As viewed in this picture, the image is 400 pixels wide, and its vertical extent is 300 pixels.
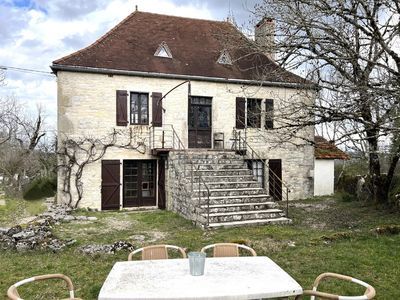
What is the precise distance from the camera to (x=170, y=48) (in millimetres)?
15023

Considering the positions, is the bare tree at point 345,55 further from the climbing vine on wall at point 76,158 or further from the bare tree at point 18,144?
the bare tree at point 18,144

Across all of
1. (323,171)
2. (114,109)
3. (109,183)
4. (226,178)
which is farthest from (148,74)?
(323,171)

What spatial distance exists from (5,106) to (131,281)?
2937cm

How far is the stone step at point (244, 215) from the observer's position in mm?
9680

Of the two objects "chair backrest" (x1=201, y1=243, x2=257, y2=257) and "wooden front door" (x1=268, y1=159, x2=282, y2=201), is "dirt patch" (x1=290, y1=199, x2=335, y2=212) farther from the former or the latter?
"chair backrest" (x1=201, y1=243, x2=257, y2=257)

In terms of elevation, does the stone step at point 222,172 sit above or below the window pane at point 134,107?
below

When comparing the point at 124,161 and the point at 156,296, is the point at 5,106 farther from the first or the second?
the point at 156,296

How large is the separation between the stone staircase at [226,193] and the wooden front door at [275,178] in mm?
3104

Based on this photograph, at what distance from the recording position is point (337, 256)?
6445mm

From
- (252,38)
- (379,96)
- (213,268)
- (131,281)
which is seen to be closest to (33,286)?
(131,281)

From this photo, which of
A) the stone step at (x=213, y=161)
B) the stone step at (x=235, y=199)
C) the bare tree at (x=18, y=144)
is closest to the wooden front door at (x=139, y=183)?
the stone step at (x=213, y=161)

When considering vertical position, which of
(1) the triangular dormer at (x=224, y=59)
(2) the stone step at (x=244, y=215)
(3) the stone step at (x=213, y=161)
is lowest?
(2) the stone step at (x=244, y=215)

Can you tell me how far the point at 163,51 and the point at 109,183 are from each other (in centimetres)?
579

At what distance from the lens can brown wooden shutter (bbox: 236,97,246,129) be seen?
49.2 ft
